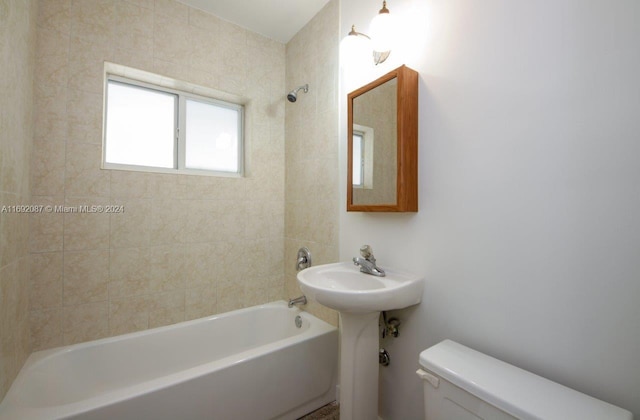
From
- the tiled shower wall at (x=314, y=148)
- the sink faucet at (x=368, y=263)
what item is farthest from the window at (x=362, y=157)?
the sink faucet at (x=368, y=263)

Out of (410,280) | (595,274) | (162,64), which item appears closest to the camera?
(595,274)

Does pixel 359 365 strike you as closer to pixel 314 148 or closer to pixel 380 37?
pixel 314 148

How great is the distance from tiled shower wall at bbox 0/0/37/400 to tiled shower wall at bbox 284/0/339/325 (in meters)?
1.45

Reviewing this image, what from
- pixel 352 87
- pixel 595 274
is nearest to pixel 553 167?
pixel 595 274

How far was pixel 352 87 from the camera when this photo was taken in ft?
4.99

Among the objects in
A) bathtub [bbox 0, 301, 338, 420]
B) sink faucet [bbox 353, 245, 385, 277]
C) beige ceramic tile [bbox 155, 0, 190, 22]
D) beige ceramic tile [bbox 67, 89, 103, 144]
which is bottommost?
bathtub [bbox 0, 301, 338, 420]

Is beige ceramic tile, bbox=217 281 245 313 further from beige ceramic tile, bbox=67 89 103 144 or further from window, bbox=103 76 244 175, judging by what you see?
beige ceramic tile, bbox=67 89 103 144

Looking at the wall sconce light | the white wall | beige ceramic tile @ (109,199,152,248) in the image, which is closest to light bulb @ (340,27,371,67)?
the wall sconce light

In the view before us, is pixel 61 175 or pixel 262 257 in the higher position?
pixel 61 175

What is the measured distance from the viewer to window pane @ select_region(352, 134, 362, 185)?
1411mm

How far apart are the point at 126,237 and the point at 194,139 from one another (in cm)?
86

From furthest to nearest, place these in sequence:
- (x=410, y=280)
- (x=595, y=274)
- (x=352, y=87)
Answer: (x=352, y=87), (x=410, y=280), (x=595, y=274)

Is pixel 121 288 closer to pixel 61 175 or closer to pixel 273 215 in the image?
pixel 61 175

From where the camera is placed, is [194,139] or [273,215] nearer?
[194,139]
